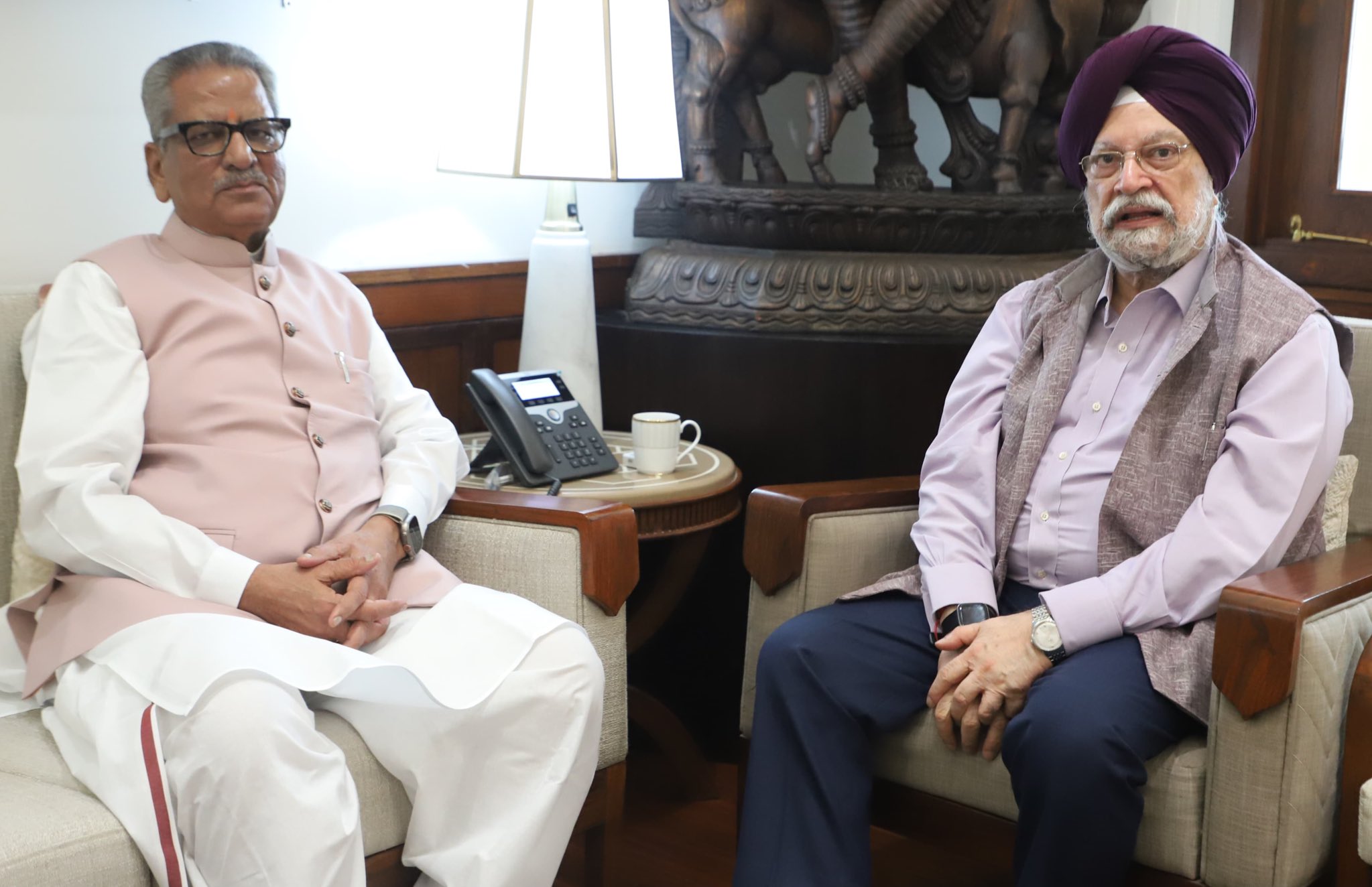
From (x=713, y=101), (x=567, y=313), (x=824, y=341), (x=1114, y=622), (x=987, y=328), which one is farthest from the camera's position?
(x=713, y=101)

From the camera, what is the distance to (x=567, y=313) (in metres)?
2.41

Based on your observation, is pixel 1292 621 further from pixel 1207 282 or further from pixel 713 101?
pixel 713 101

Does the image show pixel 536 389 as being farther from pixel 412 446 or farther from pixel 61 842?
pixel 61 842

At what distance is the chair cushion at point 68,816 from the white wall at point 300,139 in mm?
845

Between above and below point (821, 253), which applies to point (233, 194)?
above

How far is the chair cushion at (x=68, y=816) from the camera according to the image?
1.29m

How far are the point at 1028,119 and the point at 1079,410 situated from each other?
46.0 inches

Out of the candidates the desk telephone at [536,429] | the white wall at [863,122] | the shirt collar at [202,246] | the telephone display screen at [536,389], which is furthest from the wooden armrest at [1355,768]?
the white wall at [863,122]

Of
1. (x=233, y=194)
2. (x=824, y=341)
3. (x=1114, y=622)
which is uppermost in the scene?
(x=233, y=194)

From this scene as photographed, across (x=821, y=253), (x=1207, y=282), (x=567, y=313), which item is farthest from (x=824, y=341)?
(x=1207, y=282)

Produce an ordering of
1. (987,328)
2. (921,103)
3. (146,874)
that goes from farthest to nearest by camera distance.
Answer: (921,103) < (987,328) < (146,874)

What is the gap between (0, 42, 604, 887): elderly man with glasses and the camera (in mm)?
1419

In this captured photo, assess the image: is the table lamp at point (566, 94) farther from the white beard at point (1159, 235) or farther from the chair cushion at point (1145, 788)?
the chair cushion at point (1145, 788)

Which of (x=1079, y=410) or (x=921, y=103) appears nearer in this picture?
(x=1079, y=410)
